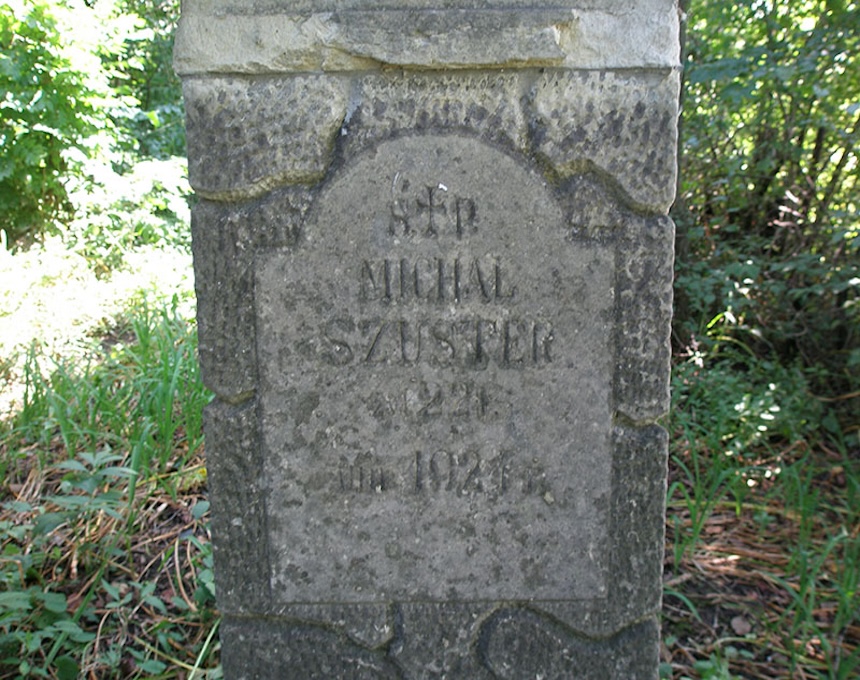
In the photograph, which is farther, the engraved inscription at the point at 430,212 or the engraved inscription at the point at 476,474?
the engraved inscription at the point at 476,474

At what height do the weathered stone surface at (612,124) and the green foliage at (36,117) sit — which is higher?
the green foliage at (36,117)

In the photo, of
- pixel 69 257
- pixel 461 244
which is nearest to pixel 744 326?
pixel 461 244

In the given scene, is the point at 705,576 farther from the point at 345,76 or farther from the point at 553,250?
the point at 345,76

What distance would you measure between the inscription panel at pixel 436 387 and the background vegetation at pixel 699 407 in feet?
1.95

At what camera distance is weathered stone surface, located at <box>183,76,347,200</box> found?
1.47 metres

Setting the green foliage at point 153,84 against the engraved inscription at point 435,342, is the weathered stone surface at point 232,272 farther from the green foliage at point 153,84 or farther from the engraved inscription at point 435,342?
the green foliage at point 153,84

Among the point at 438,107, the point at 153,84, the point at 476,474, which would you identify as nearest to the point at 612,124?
the point at 438,107

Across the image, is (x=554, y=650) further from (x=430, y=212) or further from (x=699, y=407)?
(x=699, y=407)

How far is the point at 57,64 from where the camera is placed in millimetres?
5148

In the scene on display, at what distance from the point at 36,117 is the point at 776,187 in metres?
4.49

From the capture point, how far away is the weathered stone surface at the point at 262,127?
57.9 inches

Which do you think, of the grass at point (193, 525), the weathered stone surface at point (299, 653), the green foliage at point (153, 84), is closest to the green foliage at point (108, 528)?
the grass at point (193, 525)

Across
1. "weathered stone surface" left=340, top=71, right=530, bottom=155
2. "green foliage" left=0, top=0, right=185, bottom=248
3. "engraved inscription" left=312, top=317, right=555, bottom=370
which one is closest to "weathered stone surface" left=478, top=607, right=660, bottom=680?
"engraved inscription" left=312, top=317, right=555, bottom=370

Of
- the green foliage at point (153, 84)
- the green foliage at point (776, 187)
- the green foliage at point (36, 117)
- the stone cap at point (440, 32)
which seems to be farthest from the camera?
the green foliage at point (153, 84)
